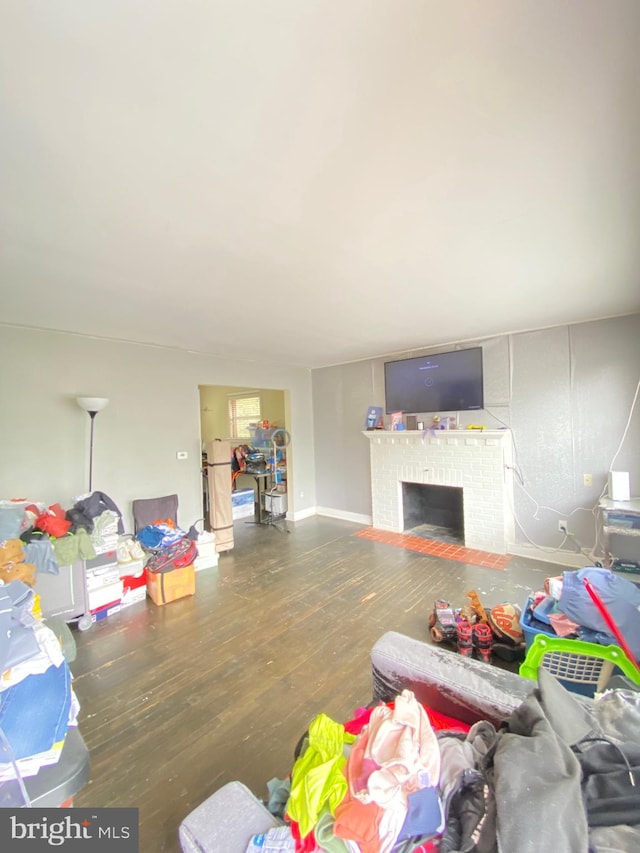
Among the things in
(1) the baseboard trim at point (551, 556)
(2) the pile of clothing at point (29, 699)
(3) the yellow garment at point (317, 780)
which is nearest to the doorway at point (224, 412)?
(1) the baseboard trim at point (551, 556)

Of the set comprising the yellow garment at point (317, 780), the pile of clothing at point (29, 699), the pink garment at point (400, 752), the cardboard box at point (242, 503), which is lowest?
the cardboard box at point (242, 503)

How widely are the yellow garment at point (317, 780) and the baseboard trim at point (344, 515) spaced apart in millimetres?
4298

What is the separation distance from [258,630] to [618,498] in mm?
3310

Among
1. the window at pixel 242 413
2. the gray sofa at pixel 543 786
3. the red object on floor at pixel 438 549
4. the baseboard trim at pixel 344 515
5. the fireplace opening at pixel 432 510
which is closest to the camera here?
the gray sofa at pixel 543 786

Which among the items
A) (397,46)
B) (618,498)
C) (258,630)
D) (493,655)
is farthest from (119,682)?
(618,498)

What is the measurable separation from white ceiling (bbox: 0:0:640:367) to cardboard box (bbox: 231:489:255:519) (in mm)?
4150

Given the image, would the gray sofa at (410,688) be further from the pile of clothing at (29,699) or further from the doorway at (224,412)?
the doorway at (224,412)

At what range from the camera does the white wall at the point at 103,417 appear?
2951mm

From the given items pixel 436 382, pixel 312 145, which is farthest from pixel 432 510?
pixel 312 145

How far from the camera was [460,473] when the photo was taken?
4.17 metres

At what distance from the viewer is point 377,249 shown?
1.80 metres

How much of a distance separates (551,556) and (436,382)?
2.29 metres

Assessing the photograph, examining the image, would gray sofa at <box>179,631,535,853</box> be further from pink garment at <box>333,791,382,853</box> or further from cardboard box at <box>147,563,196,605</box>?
cardboard box at <box>147,563,196,605</box>

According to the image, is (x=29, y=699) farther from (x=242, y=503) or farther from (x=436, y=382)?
(x=242, y=503)
